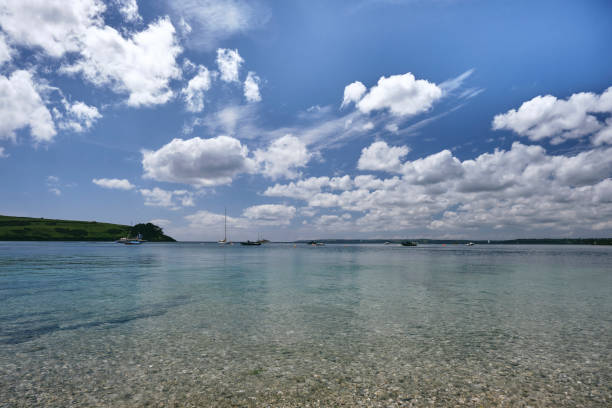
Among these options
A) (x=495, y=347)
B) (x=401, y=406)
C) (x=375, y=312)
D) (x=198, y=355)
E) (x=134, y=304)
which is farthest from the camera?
(x=134, y=304)

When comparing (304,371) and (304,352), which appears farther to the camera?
(304,352)

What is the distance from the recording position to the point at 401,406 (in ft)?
Result: 28.4

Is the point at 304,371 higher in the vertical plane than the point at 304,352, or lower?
higher

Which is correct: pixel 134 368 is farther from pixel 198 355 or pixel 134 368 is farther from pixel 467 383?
pixel 467 383

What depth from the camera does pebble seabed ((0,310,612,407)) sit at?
9.12m

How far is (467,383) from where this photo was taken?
10.2m

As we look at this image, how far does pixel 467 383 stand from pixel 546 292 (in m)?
27.1

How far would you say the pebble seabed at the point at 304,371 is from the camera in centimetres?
912

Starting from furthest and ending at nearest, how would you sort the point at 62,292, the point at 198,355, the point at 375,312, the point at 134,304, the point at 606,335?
the point at 62,292 → the point at 134,304 → the point at 375,312 → the point at 606,335 → the point at 198,355

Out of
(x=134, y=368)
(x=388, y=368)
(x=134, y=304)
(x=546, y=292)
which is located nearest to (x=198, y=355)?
(x=134, y=368)

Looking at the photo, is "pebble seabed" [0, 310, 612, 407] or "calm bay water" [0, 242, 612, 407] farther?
"calm bay water" [0, 242, 612, 407]

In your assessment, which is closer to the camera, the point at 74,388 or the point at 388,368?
the point at 74,388

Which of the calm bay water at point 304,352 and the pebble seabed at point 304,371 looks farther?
the calm bay water at point 304,352

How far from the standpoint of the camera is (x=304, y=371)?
11.1 m
